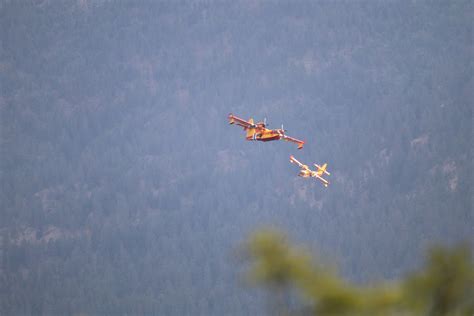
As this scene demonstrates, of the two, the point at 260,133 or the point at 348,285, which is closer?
the point at 348,285

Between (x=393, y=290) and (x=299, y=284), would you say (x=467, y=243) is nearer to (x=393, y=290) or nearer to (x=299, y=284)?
(x=393, y=290)

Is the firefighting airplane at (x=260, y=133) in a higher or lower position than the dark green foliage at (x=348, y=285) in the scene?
higher

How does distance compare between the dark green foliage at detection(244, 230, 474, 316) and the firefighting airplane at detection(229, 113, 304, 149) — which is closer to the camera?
the dark green foliage at detection(244, 230, 474, 316)

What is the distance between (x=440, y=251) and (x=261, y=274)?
143 inches

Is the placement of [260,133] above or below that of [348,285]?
above

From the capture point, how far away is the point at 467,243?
27.2m

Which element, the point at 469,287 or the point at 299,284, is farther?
the point at 469,287

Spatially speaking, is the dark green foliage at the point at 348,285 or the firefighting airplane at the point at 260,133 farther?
the firefighting airplane at the point at 260,133

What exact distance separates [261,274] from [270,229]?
88cm

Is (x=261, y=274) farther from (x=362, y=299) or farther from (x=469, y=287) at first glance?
(x=469, y=287)

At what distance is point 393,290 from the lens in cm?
2712

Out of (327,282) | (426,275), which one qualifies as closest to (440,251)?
(426,275)

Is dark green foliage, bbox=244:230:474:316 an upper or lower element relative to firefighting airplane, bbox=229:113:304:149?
lower

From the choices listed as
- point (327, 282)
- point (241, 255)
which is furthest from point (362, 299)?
point (241, 255)
